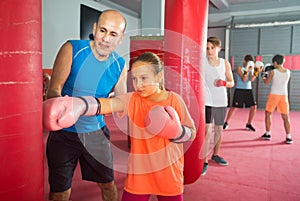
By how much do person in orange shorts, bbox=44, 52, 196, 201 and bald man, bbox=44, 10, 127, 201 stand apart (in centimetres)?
24

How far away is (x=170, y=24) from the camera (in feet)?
6.70

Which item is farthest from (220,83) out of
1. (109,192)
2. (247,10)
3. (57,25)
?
(247,10)

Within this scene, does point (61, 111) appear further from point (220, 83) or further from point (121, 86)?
point (220, 83)

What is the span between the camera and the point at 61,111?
1.06 metres

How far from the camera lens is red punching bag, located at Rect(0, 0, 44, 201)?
0.78 meters

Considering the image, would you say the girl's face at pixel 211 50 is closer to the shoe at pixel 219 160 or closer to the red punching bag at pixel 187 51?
the red punching bag at pixel 187 51

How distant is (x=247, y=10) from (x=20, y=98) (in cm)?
1020

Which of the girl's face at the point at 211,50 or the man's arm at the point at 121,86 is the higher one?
the girl's face at the point at 211,50

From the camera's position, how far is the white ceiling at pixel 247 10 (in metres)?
9.29

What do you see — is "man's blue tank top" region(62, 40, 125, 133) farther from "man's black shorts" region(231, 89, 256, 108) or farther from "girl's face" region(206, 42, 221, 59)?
"man's black shorts" region(231, 89, 256, 108)

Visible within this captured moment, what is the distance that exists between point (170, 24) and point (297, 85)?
8464mm

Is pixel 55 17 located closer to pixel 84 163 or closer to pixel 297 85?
pixel 84 163

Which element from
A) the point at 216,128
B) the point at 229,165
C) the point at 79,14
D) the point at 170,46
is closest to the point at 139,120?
the point at 170,46

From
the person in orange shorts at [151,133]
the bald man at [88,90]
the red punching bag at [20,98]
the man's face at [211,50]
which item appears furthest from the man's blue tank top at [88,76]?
the man's face at [211,50]
